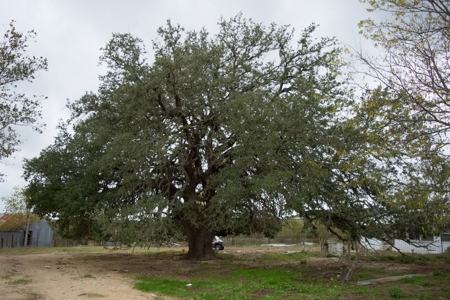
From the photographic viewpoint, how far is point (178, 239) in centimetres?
1417

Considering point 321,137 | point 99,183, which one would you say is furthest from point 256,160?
point 99,183

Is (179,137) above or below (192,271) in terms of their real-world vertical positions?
above


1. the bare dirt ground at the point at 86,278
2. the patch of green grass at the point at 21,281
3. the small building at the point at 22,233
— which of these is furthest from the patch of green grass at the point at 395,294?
the small building at the point at 22,233

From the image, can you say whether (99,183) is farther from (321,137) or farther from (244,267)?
(321,137)

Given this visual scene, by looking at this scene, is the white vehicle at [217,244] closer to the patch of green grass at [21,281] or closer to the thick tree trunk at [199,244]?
the thick tree trunk at [199,244]

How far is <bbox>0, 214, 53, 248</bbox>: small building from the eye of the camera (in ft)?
140

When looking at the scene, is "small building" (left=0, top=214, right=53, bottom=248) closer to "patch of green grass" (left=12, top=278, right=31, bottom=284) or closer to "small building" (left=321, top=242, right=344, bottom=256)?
"small building" (left=321, top=242, right=344, bottom=256)

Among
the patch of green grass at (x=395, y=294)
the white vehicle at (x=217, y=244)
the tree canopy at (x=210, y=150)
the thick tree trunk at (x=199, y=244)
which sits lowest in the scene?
the white vehicle at (x=217, y=244)

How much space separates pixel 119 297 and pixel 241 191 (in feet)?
16.3

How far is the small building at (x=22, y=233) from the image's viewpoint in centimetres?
4275

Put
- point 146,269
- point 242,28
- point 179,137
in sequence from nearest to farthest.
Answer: point 179,137, point 146,269, point 242,28

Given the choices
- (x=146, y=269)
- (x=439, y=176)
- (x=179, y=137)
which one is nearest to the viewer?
(x=439, y=176)

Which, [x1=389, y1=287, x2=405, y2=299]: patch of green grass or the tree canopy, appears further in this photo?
the tree canopy

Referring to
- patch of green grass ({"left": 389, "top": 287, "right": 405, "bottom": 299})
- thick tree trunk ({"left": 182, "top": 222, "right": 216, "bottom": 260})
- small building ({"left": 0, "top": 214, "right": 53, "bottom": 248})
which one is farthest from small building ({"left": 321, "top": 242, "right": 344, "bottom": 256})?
small building ({"left": 0, "top": 214, "right": 53, "bottom": 248})
